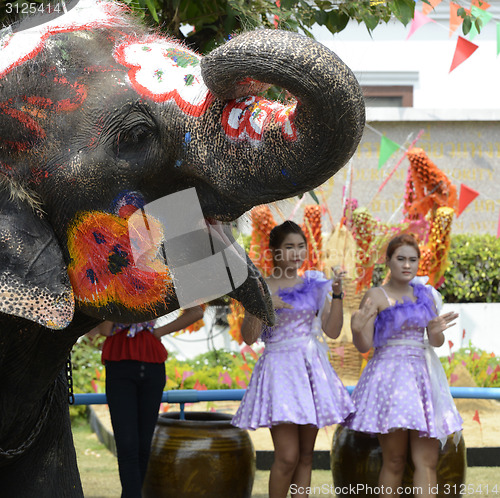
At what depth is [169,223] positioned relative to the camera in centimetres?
150

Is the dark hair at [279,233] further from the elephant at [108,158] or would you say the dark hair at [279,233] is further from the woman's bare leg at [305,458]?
the elephant at [108,158]

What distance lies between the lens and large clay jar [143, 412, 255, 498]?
3.71 meters

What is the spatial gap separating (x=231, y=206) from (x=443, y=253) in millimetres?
5031

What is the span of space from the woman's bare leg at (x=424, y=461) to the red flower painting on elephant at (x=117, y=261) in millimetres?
2485

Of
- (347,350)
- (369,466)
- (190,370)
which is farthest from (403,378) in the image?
(190,370)

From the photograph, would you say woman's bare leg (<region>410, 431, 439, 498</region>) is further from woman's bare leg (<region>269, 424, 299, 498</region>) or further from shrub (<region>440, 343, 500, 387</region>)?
shrub (<region>440, 343, 500, 387</region>)

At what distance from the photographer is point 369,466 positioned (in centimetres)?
383

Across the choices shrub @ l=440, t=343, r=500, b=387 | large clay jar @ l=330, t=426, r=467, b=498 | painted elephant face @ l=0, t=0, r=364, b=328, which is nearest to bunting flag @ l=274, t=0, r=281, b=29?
painted elephant face @ l=0, t=0, r=364, b=328

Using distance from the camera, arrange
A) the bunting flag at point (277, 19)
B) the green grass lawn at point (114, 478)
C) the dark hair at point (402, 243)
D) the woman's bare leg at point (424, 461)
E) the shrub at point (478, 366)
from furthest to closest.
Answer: the shrub at point (478, 366), the green grass lawn at point (114, 478), the dark hair at point (402, 243), the woman's bare leg at point (424, 461), the bunting flag at point (277, 19)

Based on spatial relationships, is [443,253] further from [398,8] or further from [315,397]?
[398,8]

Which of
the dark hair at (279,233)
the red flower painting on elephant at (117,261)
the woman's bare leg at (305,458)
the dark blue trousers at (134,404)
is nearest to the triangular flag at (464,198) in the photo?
the dark hair at (279,233)

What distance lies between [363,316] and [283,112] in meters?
2.61

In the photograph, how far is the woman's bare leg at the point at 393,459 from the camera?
3.67 meters

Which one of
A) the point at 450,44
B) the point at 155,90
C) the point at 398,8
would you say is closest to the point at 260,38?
the point at 155,90
